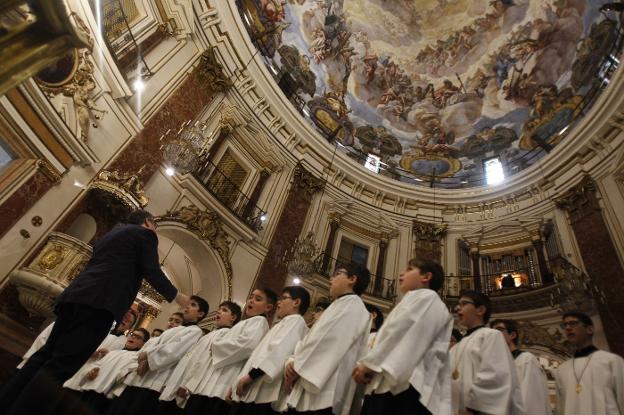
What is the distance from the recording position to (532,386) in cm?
411

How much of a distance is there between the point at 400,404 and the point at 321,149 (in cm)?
1166

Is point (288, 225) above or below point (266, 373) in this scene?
above

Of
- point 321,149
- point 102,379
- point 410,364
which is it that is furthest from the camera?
point 321,149

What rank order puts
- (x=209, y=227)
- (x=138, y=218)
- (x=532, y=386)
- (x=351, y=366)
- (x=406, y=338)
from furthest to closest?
1. (x=209, y=227)
2. (x=532, y=386)
3. (x=138, y=218)
4. (x=351, y=366)
5. (x=406, y=338)

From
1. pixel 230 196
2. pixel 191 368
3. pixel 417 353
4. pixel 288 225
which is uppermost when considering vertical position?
pixel 288 225

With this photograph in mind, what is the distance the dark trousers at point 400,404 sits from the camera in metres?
2.51

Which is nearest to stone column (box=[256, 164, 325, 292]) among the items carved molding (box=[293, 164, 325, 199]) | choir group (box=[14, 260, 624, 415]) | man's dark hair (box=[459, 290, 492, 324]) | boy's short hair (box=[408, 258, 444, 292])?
carved molding (box=[293, 164, 325, 199])

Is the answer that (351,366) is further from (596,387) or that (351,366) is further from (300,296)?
(596,387)

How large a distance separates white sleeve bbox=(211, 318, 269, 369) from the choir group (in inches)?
0.4

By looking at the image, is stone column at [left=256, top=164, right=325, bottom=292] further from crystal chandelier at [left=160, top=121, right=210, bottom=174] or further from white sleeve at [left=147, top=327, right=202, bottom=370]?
white sleeve at [left=147, top=327, right=202, bottom=370]

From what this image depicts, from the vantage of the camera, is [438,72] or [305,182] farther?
[438,72]

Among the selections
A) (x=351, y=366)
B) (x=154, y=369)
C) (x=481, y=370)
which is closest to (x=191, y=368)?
(x=154, y=369)

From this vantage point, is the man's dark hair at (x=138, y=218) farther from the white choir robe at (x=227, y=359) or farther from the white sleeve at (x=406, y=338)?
the white sleeve at (x=406, y=338)

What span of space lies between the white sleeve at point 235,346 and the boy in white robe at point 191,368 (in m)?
0.26
